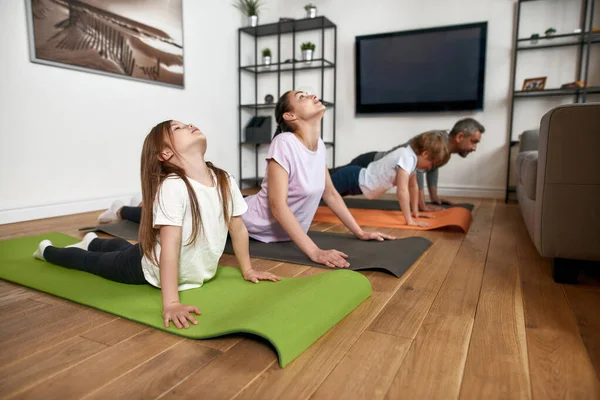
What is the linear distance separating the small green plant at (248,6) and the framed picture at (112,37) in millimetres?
1011

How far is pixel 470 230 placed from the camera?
241 centimetres

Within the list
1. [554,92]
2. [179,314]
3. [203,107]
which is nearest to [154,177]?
[179,314]

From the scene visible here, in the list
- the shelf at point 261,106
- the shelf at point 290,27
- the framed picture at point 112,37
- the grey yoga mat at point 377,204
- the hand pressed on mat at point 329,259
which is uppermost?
the shelf at point 290,27

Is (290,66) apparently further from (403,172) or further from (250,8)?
(403,172)

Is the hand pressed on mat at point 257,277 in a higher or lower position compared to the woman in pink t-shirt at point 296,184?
lower

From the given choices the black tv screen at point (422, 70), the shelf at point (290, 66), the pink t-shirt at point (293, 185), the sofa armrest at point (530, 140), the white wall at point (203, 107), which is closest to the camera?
the pink t-shirt at point (293, 185)

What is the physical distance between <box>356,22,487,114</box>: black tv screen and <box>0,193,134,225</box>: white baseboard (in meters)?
2.71

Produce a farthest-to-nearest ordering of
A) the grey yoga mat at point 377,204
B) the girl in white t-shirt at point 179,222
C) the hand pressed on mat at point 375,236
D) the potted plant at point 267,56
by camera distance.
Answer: the potted plant at point 267,56 < the grey yoga mat at point 377,204 < the hand pressed on mat at point 375,236 < the girl in white t-shirt at point 179,222

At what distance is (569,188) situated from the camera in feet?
4.40

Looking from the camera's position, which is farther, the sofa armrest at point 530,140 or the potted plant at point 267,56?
the potted plant at point 267,56

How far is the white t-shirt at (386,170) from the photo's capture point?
8.34 feet

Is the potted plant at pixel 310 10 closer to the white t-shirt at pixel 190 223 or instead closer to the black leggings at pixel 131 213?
the black leggings at pixel 131 213

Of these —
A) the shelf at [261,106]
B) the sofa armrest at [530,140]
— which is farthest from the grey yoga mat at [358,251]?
the shelf at [261,106]

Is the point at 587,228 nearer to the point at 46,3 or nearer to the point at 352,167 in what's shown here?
the point at 352,167
